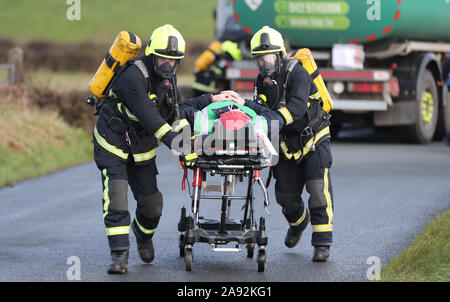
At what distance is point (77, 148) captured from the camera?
15.8 metres

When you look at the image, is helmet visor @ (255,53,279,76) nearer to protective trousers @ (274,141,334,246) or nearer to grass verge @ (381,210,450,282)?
protective trousers @ (274,141,334,246)

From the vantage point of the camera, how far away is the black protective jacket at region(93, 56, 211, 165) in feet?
24.1

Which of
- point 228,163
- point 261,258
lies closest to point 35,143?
point 261,258

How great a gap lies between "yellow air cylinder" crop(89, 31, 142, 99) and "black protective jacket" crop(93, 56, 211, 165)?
97 mm

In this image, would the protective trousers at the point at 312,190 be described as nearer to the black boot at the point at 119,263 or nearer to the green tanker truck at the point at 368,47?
the black boot at the point at 119,263

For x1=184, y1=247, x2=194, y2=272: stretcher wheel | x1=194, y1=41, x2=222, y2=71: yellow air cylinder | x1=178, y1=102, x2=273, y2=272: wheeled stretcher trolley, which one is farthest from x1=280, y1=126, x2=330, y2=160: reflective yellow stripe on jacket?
x1=194, y1=41, x2=222, y2=71: yellow air cylinder

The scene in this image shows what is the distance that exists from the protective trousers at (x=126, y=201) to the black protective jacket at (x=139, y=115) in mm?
122

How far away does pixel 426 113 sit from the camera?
1734 centimetres

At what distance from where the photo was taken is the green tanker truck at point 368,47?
631 inches

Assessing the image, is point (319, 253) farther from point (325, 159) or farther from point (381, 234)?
point (381, 234)

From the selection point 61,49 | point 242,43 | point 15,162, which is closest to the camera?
point 15,162

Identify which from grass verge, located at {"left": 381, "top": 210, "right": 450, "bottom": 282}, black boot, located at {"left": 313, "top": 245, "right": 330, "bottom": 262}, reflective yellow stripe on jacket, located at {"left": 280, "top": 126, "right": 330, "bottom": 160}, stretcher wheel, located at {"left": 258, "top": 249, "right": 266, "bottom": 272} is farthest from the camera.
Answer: reflective yellow stripe on jacket, located at {"left": 280, "top": 126, "right": 330, "bottom": 160}
